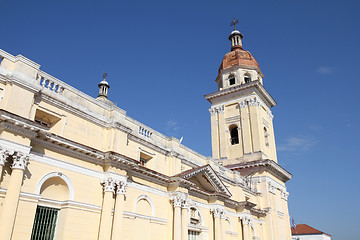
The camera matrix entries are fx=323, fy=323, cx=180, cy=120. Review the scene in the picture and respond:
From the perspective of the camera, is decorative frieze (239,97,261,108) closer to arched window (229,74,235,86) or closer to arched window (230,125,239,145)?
arched window (230,125,239,145)

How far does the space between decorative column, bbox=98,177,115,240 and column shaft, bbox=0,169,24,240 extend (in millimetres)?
4519

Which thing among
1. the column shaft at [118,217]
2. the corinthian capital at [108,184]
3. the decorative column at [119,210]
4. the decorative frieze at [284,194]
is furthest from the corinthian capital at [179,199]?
the decorative frieze at [284,194]

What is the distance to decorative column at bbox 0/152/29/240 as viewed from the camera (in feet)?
38.0

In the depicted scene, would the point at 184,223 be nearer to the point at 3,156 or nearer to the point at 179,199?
the point at 179,199

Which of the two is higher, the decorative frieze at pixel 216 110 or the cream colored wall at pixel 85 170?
the decorative frieze at pixel 216 110

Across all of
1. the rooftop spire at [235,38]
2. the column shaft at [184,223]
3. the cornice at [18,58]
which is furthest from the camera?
the rooftop spire at [235,38]

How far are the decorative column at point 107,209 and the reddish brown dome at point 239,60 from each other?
25.8 metres

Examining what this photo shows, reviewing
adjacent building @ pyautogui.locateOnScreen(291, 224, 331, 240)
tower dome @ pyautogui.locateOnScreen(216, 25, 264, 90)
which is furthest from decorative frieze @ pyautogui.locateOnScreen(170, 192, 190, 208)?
adjacent building @ pyautogui.locateOnScreen(291, 224, 331, 240)

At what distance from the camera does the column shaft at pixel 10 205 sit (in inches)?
455

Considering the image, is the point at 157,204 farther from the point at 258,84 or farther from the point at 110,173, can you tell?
the point at 258,84

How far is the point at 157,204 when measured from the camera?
20.0 meters

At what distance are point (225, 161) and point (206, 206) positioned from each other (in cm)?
1143

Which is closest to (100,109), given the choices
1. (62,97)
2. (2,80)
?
(62,97)

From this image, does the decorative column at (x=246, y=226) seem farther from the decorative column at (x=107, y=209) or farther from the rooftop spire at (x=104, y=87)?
the rooftop spire at (x=104, y=87)
